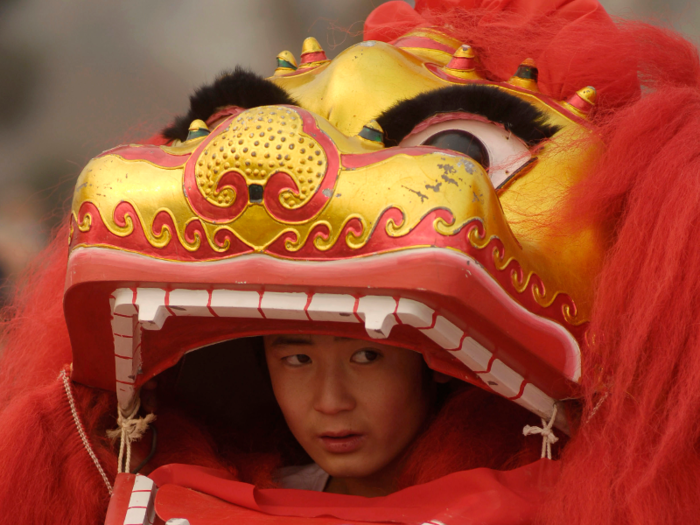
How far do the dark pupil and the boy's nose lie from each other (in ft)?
0.98

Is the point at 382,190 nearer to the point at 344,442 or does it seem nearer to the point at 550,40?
the point at 344,442

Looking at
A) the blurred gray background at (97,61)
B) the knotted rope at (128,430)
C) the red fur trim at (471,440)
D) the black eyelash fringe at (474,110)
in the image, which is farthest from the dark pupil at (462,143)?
the blurred gray background at (97,61)

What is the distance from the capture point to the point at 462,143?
3.12 ft

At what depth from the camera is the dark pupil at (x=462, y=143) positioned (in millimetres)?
949

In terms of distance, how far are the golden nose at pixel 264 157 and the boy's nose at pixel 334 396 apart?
11.1 inches

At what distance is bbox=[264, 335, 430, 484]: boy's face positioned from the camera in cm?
100

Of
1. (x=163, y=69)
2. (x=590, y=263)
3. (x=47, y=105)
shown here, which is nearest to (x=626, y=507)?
(x=590, y=263)

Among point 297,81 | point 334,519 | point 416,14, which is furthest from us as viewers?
point 416,14

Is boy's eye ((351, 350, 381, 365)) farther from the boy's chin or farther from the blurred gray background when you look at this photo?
the blurred gray background

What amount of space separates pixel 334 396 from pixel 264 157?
327 millimetres

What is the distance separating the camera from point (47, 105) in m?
1.77

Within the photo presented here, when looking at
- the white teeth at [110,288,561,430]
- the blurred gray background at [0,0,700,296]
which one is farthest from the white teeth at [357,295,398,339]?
the blurred gray background at [0,0,700,296]

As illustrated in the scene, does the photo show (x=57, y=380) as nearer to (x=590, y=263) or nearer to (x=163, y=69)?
(x=590, y=263)

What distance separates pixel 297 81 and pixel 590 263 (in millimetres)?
454
